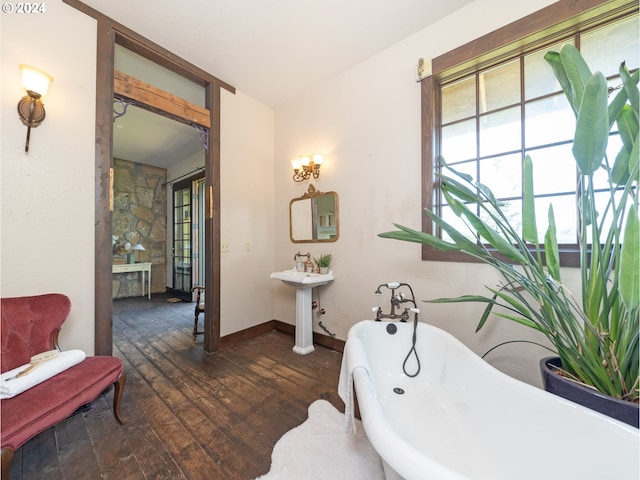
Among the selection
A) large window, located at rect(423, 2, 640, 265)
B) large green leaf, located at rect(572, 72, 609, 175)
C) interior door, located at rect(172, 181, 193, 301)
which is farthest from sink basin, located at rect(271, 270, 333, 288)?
interior door, located at rect(172, 181, 193, 301)

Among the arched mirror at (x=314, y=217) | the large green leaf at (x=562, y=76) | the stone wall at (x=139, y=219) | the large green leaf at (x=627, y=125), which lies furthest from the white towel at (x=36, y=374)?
the stone wall at (x=139, y=219)

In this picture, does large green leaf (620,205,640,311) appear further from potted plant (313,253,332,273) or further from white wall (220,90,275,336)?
white wall (220,90,275,336)

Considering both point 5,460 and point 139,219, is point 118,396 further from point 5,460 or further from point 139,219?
point 139,219

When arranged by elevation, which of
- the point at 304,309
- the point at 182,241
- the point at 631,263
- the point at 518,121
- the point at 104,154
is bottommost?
the point at 304,309

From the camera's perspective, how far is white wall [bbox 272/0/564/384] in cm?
182

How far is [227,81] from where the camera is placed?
9.03 ft

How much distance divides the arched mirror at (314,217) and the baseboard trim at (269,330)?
1.09 meters

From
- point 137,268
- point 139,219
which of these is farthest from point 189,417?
point 139,219

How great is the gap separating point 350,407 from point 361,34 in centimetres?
279

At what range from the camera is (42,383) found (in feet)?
4.17

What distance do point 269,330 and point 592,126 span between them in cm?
327

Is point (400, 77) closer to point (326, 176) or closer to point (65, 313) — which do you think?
point (326, 176)

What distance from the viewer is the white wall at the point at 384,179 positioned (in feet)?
5.96

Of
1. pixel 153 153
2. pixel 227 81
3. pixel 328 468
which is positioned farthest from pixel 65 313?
pixel 153 153
